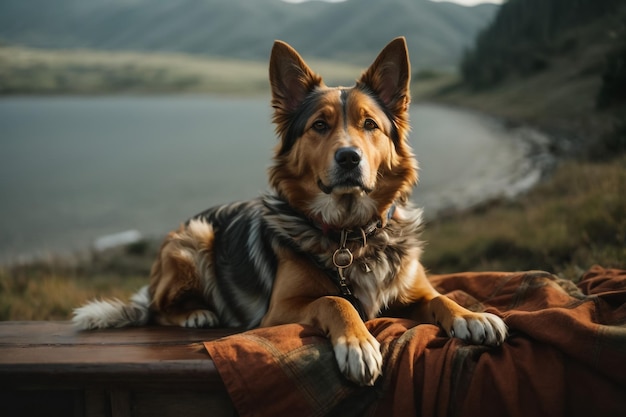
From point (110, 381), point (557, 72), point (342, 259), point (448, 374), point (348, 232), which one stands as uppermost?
point (557, 72)

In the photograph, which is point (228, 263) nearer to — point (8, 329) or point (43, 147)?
point (8, 329)

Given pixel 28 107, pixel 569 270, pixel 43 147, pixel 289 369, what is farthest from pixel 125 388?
pixel 28 107

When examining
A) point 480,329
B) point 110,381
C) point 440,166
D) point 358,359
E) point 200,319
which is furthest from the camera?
point 440,166

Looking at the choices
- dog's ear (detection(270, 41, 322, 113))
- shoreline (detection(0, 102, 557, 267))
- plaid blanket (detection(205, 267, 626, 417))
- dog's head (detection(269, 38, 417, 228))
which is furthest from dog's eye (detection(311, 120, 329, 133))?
shoreline (detection(0, 102, 557, 267))

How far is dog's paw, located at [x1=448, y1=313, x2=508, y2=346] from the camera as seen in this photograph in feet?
9.33

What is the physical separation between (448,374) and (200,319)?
6.07 ft

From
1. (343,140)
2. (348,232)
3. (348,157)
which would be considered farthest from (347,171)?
(348,232)

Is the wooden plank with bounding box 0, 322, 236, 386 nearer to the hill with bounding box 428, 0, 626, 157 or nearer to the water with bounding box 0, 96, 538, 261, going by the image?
the water with bounding box 0, 96, 538, 261

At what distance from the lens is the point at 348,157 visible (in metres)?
3.31

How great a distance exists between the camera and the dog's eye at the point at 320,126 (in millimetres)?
3648

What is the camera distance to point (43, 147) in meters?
36.7

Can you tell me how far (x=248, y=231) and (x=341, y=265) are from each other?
3.04 feet

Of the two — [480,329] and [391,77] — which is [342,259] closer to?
[480,329]

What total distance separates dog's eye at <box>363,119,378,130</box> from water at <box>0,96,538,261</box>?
2.61 ft
